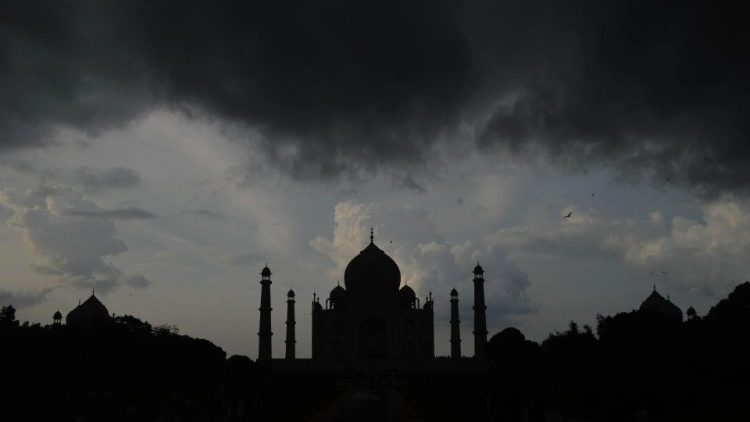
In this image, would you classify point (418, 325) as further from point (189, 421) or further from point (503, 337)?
point (189, 421)

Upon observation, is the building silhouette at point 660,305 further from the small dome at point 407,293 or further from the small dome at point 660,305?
the small dome at point 407,293

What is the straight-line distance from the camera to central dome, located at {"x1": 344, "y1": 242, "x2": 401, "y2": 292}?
2827 inches

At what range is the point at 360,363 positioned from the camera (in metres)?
67.1

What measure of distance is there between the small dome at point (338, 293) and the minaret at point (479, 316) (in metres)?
14.0

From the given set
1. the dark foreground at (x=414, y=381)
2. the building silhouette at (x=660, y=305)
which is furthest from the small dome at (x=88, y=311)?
the building silhouette at (x=660, y=305)

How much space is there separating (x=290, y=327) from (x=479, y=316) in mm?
16725

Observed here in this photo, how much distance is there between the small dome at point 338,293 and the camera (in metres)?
77.2

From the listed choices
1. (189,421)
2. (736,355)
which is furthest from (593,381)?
(189,421)

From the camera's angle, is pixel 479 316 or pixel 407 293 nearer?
pixel 479 316

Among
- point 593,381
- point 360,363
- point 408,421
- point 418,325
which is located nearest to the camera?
point 408,421

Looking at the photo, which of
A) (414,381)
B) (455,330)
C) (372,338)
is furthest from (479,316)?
(414,381)

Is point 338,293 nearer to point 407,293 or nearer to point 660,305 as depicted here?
point 407,293

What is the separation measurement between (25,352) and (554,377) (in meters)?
24.9

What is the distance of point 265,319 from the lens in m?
68.7
